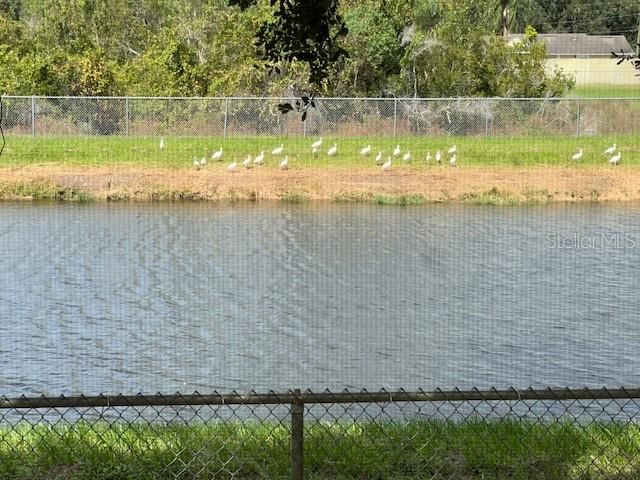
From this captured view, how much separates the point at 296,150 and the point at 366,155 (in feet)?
6.72

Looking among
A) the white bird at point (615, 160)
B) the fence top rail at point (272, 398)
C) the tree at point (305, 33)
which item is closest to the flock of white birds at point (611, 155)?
the white bird at point (615, 160)

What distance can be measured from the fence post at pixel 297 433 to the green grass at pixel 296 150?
24911 millimetres

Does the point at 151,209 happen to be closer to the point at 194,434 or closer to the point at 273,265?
the point at 273,265

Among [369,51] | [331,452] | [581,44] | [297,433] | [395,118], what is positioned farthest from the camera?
[581,44]

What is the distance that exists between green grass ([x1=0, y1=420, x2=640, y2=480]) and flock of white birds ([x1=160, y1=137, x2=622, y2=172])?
22505mm

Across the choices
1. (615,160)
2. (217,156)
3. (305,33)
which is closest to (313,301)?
(305,33)

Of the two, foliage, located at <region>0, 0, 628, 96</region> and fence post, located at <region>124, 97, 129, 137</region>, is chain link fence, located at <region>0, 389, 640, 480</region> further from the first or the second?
foliage, located at <region>0, 0, 628, 96</region>

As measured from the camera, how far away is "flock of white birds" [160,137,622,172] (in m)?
29.7

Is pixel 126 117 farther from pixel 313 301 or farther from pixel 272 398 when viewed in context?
pixel 272 398

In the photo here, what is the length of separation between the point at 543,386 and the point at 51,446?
→ 5.43m

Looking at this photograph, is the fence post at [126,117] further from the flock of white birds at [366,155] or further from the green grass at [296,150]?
the flock of white birds at [366,155]

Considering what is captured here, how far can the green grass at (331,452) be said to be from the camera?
6211 mm

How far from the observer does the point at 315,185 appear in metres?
29.0

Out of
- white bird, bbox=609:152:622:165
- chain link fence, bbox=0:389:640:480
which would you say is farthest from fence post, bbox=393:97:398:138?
chain link fence, bbox=0:389:640:480
